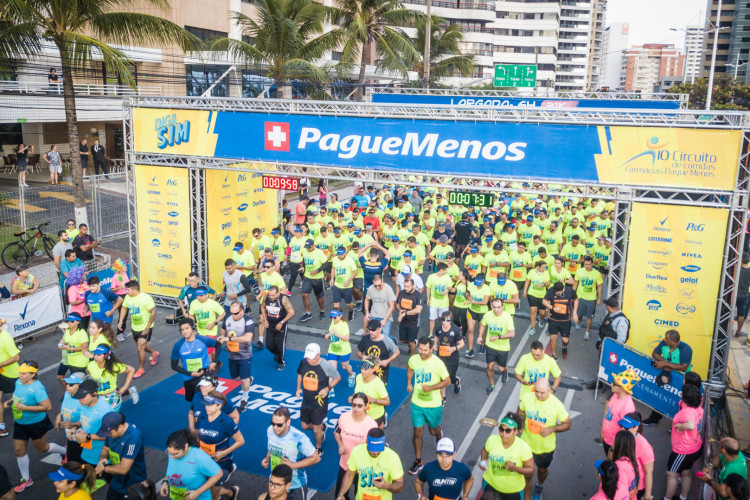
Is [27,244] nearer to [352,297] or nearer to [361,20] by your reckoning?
[352,297]

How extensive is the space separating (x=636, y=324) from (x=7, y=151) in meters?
30.5

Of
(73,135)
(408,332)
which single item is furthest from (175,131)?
(408,332)

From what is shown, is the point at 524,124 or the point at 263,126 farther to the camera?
the point at 263,126

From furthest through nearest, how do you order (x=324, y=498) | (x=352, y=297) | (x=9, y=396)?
(x=352, y=297)
(x=9, y=396)
(x=324, y=498)

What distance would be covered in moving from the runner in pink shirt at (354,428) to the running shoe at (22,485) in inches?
173

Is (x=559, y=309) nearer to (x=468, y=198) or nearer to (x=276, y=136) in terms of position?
(x=468, y=198)

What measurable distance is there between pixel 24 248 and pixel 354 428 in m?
15.7

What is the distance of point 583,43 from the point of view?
113 meters

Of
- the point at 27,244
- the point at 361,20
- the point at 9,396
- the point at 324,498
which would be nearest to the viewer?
the point at 324,498

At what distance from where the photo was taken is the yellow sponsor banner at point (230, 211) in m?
15.6

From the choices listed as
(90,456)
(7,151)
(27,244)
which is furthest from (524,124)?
(7,151)

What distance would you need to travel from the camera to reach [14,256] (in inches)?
716

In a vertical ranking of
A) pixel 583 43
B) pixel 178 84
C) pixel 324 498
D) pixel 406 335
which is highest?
pixel 583 43

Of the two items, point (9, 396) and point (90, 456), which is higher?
point (90, 456)
